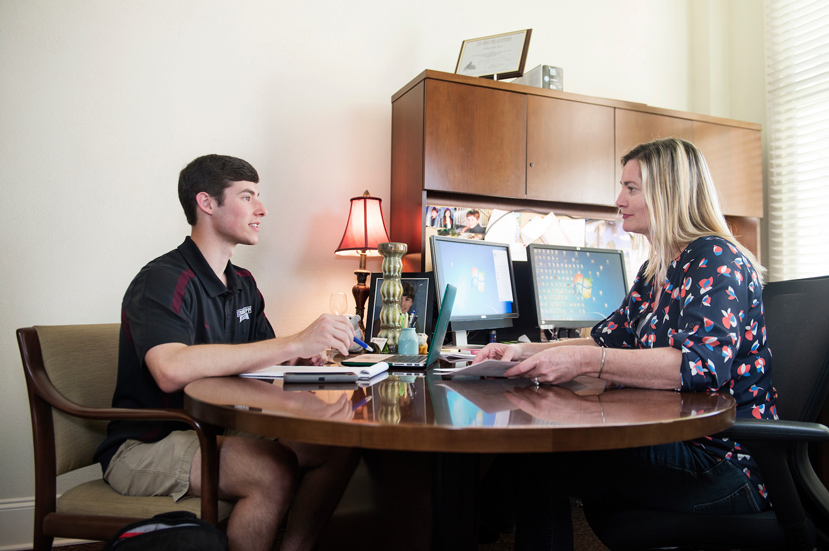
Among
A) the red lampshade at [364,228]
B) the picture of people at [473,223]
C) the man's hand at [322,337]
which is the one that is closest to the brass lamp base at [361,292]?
the red lampshade at [364,228]

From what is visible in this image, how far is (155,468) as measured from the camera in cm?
130

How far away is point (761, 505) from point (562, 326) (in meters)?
1.43

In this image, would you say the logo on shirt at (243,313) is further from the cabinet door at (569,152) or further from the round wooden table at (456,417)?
the cabinet door at (569,152)

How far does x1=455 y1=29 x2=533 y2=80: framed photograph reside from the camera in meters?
2.74

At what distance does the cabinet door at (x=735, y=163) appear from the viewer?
10.2 ft

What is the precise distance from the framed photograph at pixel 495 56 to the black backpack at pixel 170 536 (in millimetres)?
2331

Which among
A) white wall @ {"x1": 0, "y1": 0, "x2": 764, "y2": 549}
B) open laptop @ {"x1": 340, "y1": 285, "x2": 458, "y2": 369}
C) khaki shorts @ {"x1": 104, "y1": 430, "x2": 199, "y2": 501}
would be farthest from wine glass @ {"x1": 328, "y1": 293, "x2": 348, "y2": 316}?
khaki shorts @ {"x1": 104, "y1": 430, "x2": 199, "y2": 501}

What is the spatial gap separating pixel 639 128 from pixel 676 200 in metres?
1.72

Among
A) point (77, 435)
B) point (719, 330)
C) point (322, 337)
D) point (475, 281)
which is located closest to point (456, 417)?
point (322, 337)

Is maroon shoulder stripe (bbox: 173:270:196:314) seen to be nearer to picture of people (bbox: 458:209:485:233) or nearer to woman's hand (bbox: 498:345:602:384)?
woman's hand (bbox: 498:345:602:384)

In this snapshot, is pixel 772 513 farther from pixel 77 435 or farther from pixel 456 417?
pixel 77 435

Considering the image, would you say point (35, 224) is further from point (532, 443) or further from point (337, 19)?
point (532, 443)

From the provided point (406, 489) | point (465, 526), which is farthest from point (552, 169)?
point (465, 526)

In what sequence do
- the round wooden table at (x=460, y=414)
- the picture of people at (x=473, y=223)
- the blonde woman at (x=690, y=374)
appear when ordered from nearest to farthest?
the round wooden table at (x=460, y=414) < the blonde woman at (x=690, y=374) < the picture of people at (x=473, y=223)
